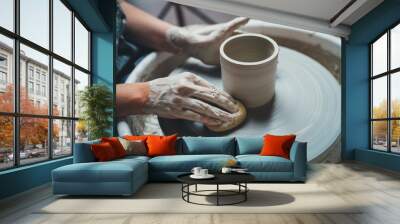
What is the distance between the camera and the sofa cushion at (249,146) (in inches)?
266

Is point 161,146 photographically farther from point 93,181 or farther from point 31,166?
point 31,166

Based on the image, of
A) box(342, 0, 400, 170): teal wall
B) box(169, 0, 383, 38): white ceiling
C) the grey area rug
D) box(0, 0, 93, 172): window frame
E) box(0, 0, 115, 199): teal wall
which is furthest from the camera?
box(342, 0, 400, 170): teal wall

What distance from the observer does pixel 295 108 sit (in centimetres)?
873

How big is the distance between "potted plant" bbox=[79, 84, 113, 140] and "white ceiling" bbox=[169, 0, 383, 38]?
2749 mm

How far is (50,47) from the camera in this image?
244 inches

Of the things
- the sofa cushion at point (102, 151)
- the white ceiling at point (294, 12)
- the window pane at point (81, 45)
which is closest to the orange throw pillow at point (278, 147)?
the sofa cushion at point (102, 151)

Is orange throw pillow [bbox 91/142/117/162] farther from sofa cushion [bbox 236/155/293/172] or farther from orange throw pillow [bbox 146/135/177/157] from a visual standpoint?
sofa cushion [bbox 236/155/293/172]

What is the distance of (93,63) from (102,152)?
3.60 metres

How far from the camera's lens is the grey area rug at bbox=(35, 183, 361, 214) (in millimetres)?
4102

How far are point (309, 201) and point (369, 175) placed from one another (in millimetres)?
2835

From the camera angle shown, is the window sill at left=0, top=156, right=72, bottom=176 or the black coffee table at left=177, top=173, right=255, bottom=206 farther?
the window sill at left=0, top=156, right=72, bottom=176

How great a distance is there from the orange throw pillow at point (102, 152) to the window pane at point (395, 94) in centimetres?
574

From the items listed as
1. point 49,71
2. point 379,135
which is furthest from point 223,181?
point 379,135

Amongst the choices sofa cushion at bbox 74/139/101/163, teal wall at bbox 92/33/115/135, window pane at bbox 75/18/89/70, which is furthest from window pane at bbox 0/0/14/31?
teal wall at bbox 92/33/115/135
